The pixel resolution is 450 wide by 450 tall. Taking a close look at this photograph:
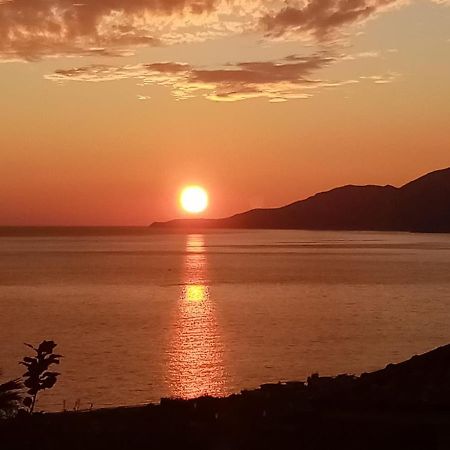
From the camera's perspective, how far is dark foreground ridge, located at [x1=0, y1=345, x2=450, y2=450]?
495 inches

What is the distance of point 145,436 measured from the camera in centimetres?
1287

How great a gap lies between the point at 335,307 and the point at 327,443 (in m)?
62.2

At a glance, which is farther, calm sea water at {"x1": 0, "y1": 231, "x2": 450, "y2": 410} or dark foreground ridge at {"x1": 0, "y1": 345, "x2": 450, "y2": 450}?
calm sea water at {"x1": 0, "y1": 231, "x2": 450, "y2": 410}

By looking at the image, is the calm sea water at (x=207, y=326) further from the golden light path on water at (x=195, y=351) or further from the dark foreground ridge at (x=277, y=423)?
the dark foreground ridge at (x=277, y=423)

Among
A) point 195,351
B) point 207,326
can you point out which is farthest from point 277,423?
point 207,326

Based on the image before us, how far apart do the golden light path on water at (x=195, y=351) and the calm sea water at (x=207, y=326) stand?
0.10m

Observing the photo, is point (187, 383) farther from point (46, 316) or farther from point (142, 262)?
point (142, 262)

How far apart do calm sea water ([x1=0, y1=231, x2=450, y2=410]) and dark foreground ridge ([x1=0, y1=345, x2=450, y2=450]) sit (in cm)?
1878

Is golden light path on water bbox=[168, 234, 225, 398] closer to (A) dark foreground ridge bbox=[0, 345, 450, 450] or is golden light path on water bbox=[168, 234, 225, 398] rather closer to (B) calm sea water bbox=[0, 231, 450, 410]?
(B) calm sea water bbox=[0, 231, 450, 410]

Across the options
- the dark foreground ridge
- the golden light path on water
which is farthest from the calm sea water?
the dark foreground ridge

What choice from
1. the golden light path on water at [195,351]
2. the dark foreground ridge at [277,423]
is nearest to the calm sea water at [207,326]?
the golden light path on water at [195,351]

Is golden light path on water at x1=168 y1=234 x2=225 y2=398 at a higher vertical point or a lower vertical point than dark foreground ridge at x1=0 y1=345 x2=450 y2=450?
higher

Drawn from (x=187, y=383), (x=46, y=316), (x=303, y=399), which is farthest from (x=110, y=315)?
(x=303, y=399)

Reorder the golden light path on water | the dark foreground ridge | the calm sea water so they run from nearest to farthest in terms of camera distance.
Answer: the dark foreground ridge
the golden light path on water
the calm sea water
